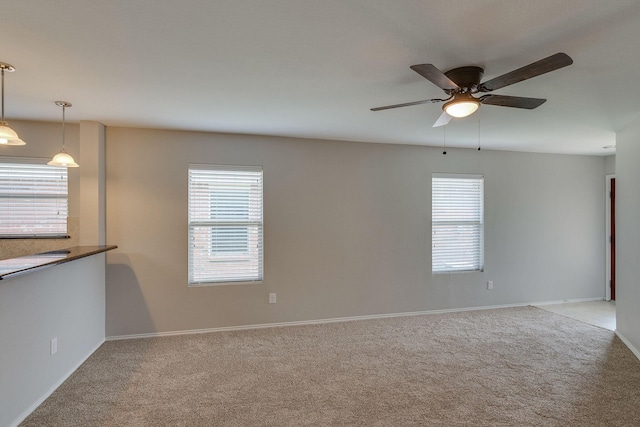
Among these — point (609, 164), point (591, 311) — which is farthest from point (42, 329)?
point (609, 164)

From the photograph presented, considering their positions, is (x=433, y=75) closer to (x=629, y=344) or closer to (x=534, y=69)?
(x=534, y=69)

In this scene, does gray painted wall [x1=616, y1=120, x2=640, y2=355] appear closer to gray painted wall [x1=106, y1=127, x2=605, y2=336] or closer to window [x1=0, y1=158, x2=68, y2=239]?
gray painted wall [x1=106, y1=127, x2=605, y2=336]

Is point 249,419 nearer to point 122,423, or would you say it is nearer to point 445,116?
point 122,423

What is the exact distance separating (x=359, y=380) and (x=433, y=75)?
2.37m

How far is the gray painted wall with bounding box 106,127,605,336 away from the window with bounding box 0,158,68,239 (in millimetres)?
472

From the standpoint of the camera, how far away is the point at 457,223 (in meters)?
5.14

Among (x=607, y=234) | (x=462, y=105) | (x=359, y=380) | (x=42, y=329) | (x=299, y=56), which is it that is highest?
(x=299, y=56)

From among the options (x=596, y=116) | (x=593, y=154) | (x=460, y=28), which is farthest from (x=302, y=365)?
(x=593, y=154)

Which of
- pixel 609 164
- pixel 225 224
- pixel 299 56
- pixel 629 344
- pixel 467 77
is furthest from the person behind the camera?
pixel 609 164

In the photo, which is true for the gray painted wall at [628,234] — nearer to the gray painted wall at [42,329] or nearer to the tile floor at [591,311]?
the tile floor at [591,311]

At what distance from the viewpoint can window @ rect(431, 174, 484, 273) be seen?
506 cm

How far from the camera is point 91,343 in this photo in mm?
3500

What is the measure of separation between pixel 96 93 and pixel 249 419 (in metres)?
2.74

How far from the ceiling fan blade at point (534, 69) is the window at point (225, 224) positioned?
2.85 meters
